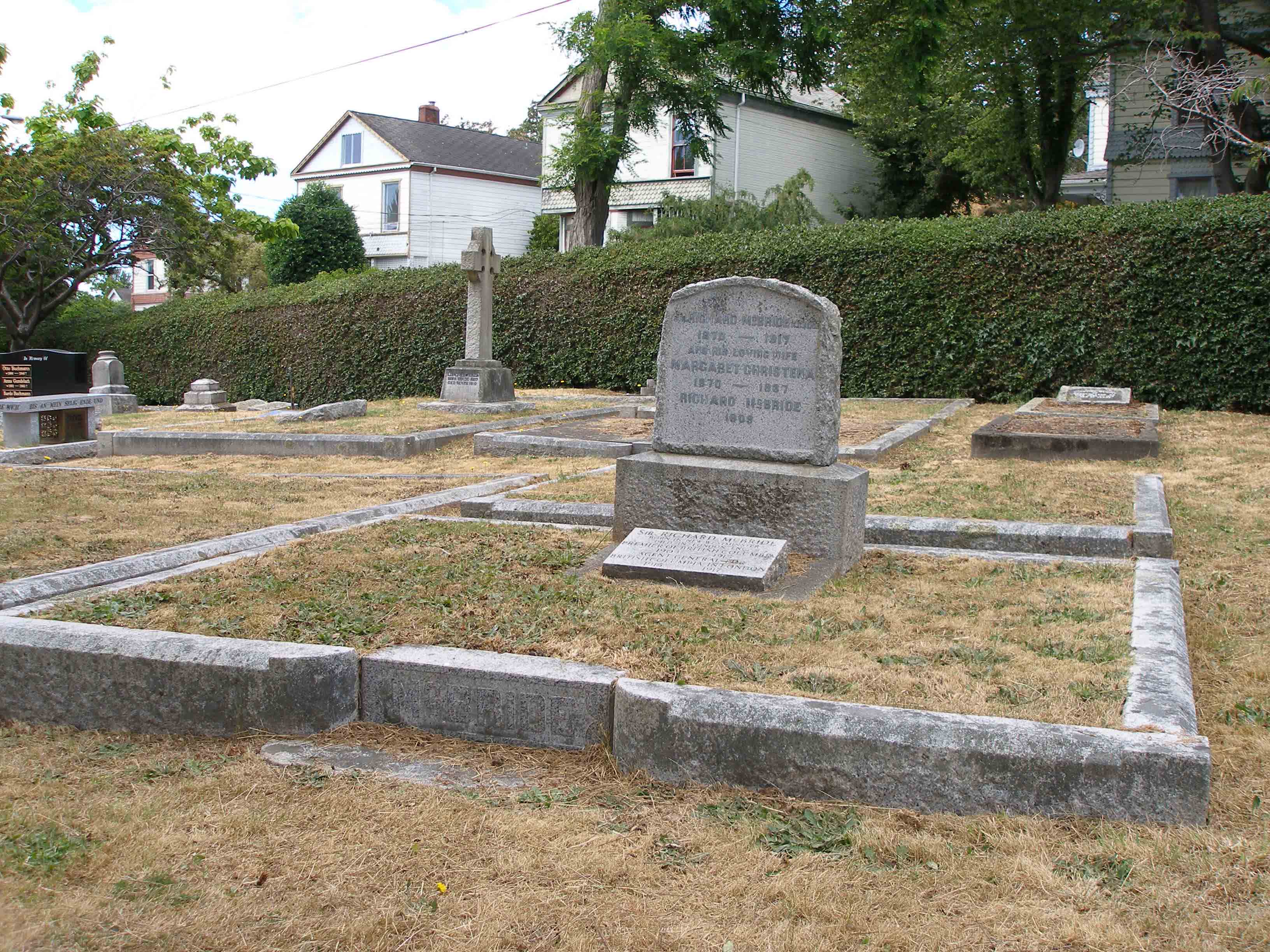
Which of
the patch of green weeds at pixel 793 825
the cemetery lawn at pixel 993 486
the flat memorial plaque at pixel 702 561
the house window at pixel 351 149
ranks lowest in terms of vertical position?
the patch of green weeds at pixel 793 825

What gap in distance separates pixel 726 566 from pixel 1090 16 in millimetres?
20395

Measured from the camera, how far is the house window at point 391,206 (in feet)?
131

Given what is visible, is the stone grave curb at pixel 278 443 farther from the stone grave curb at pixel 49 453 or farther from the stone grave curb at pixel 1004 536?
the stone grave curb at pixel 1004 536

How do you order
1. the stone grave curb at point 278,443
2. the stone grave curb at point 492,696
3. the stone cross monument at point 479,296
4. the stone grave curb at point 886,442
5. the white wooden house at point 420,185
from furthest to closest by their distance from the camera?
1. the white wooden house at point 420,185
2. the stone cross monument at point 479,296
3. the stone grave curb at point 278,443
4. the stone grave curb at point 886,442
5. the stone grave curb at point 492,696

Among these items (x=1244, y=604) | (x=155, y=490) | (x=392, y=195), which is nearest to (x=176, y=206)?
(x=392, y=195)

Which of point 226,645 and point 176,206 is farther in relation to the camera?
point 176,206

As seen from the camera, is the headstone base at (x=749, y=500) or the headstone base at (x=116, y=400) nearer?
the headstone base at (x=749, y=500)

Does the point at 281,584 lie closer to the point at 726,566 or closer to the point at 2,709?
the point at 2,709

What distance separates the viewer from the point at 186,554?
5.53 metres

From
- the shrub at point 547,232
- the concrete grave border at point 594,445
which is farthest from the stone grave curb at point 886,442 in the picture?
the shrub at point 547,232

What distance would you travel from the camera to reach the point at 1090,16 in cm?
2112

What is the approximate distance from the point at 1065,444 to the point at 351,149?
36833 millimetres

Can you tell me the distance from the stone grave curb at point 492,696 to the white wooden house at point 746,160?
2658 cm

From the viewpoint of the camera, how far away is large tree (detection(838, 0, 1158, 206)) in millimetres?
21000
